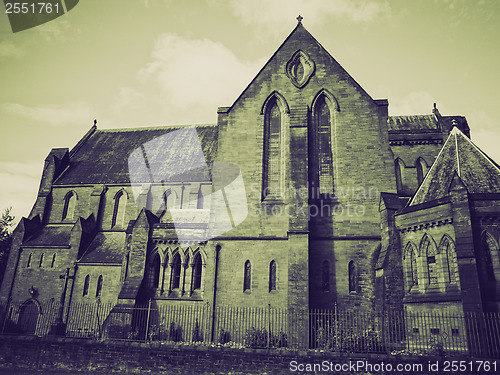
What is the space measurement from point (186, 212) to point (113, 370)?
Answer: 1326 cm

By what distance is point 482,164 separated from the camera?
18250mm

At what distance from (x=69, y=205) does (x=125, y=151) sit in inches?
260

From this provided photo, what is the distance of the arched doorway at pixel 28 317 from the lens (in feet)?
91.7

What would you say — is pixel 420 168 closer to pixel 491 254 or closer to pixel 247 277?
pixel 491 254

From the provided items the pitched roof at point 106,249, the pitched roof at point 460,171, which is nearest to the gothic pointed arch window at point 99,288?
the pitched roof at point 106,249

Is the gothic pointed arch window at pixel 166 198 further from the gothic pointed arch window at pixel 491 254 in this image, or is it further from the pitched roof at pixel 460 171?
the gothic pointed arch window at pixel 491 254

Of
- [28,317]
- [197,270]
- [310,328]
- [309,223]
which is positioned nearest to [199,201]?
[197,270]

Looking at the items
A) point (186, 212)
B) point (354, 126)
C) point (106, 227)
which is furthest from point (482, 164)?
point (106, 227)

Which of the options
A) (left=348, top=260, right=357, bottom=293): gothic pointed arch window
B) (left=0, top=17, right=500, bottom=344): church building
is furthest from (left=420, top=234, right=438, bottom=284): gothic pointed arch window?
(left=348, top=260, right=357, bottom=293): gothic pointed arch window

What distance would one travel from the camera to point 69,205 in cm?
3334

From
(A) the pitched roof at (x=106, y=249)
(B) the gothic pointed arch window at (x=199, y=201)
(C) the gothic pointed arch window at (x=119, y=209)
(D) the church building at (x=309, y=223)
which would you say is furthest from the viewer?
(C) the gothic pointed arch window at (x=119, y=209)

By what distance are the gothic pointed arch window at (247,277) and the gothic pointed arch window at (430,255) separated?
28.0 ft

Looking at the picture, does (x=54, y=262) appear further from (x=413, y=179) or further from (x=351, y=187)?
(x=413, y=179)

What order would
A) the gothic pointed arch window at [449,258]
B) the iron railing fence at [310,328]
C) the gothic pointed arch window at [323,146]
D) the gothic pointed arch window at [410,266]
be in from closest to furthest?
the iron railing fence at [310,328] → the gothic pointed arch window at [449,258] → the gothic pointed arch window at [410,266] → the gothic pointed arch window at [323,146]
